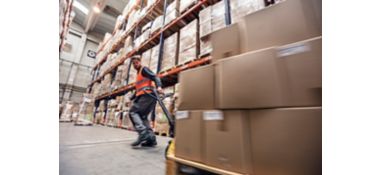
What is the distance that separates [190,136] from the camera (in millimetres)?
1228

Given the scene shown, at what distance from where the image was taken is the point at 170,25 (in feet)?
13.8

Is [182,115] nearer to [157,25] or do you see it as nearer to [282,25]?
[282,25]

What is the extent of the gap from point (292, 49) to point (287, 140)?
442 millimetres

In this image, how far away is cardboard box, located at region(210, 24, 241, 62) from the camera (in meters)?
1.15

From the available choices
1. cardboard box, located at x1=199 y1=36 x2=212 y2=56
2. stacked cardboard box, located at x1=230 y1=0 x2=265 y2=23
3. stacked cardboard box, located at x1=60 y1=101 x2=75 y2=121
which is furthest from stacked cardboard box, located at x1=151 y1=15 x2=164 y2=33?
stacked cardboard box, located at x1=60 y1=101 x2=75 y2=121

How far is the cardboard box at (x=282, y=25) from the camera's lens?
848 millimetres

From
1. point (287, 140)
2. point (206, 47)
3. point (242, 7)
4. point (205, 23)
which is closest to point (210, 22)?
point (205, 23)

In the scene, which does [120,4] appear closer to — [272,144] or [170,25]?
[170,25]

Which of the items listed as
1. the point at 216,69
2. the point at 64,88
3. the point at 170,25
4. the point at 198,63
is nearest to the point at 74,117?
the point at 64,88

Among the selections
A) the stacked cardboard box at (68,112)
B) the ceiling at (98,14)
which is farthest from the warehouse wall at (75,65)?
the stacked cardboard box at (68,112)

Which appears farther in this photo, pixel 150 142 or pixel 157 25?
pixel 157 25

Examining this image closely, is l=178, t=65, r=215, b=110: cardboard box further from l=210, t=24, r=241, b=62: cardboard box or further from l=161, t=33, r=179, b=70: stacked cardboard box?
l=161, t=33, r=179, b=70: stacked cardboard box

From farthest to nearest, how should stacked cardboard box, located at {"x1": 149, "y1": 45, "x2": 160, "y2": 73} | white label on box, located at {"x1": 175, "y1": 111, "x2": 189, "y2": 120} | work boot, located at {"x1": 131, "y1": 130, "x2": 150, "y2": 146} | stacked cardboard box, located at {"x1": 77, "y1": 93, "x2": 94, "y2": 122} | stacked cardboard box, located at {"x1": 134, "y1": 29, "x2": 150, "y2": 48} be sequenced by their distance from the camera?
stacked cardboard box, located at {"x1": 77, "y1": 93, "x2": 94, "y2": 122}, stacked cardboard box, located at {"x1": 134, "y1": 29, "x2": 150, "y2": 48}, stacked cardboard box, located at {"x1": 149, "y1": 45, "x2": 160, "y2": 73}, work boot, located at {"x1": 131, "y1": 130, "x2": 150, "y2": 146}, white label on box, located at {"x1": 175, "y1": 111, "x2": 189, "y2": 120}

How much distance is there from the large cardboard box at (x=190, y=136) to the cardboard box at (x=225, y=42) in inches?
18.0
